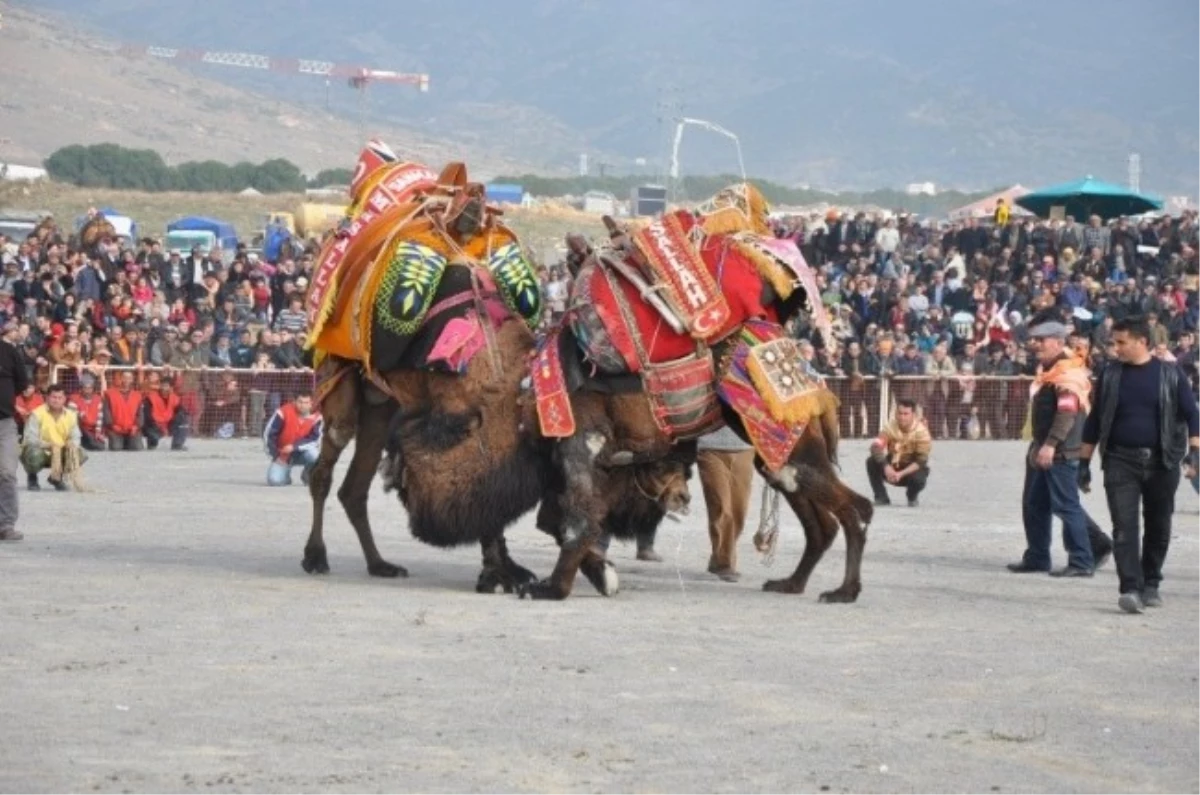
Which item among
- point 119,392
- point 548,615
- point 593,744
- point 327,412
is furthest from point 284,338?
point 593,744

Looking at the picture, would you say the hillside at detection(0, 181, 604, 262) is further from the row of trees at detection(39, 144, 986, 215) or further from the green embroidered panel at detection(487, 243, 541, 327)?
the green embroidered panel at detection(487, 243, 541, 327)

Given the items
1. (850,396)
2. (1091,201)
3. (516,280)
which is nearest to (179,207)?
(1091,201)

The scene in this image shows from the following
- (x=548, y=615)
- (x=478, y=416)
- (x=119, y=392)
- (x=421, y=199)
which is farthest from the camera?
(x=119, y=392)

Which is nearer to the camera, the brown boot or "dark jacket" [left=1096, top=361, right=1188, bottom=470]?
"dark jacket" [left=1096, top=361, right=1188, bottom=470]

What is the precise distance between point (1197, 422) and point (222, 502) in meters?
10.0

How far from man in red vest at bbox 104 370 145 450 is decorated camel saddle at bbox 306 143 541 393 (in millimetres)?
15254

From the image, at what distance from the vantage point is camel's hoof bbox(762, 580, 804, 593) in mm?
14852

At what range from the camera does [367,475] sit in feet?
50.6

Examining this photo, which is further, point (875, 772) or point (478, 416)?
point (478, 416)

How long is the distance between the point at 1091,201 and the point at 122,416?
98.2ft

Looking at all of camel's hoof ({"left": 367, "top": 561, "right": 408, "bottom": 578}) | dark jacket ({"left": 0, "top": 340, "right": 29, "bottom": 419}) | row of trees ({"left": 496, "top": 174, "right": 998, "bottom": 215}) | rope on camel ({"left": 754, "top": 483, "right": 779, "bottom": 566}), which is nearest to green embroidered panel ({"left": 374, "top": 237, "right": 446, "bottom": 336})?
camel's hoof ({"left": 367, "top": 561, "right": 408, "bottom": 578})

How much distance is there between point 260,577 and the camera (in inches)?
587

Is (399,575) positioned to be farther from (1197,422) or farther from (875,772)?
(875,772)

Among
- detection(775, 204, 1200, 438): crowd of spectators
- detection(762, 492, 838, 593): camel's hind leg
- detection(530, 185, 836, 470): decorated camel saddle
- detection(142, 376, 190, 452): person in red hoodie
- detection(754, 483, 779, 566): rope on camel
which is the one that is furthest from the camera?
detection(775, 204, 1200, 438): crowd of spectators
